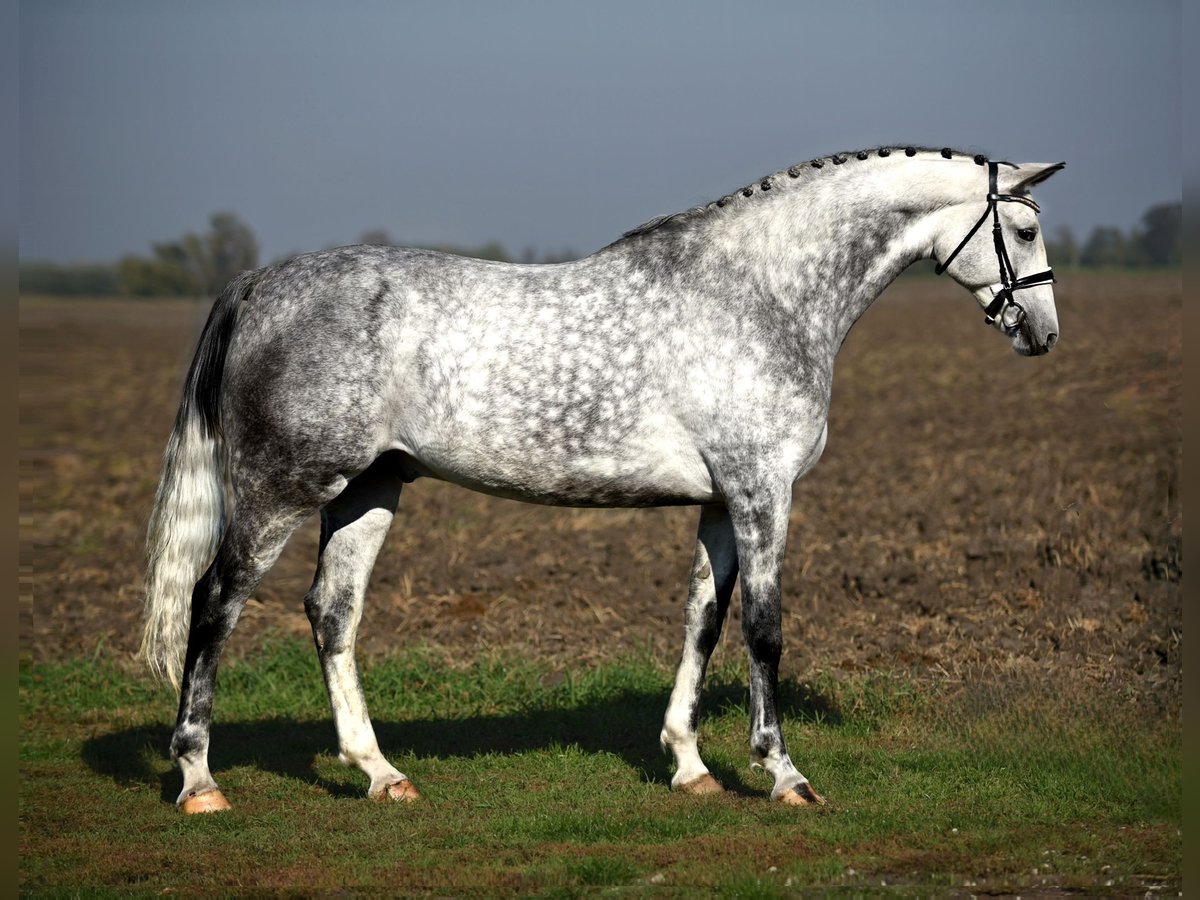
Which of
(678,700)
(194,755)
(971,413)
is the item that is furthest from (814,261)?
(971,413)

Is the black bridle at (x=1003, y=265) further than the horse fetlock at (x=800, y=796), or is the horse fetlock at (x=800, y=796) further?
the black bridle at (x=1003, y=265)

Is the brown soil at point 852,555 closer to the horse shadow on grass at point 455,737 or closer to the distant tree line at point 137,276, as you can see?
the horse shadow on grass at point 455,737

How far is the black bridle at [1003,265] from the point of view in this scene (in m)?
6.49

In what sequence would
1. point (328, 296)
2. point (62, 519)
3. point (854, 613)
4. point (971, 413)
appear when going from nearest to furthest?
point (328, 296) → point (854, 613) → point (62, 519) → point (971, 413)

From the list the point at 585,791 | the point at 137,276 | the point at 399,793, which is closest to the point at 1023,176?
the point at 585,791

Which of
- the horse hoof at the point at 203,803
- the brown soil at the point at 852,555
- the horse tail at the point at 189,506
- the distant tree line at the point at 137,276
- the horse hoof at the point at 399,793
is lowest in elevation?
the horse hoof at the point at 399,793

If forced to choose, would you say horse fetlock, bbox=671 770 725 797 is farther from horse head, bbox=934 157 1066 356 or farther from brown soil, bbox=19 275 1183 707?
horse head, bbox=934 157 1066 356

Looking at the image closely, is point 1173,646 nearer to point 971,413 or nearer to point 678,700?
point 678,700

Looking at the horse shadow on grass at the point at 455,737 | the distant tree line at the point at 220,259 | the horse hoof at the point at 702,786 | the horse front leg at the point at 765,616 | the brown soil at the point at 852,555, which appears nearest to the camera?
the horse front leg at the point at 765,616

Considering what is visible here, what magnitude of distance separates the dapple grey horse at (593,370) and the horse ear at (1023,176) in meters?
0.01

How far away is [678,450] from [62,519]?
11.0 metres

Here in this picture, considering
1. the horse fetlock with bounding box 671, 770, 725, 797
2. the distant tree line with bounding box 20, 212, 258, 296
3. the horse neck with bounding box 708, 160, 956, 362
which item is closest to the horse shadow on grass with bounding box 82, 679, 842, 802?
the horse fetlock with bounding box 671, 770, 725, 797

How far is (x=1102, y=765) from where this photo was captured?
6.57m

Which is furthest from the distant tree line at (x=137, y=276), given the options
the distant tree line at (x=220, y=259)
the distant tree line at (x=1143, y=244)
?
the distant tree line at (x=1143, y=244)
